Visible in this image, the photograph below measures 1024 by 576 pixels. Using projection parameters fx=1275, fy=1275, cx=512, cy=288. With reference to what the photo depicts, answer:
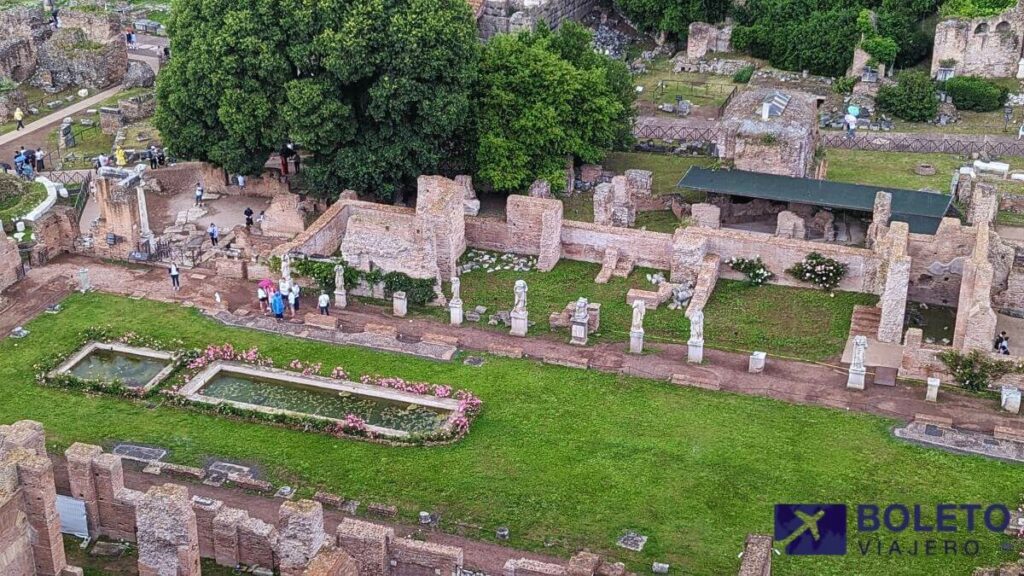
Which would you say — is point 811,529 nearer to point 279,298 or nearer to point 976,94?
point 279,298

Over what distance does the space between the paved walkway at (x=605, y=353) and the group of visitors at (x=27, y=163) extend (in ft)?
28.9


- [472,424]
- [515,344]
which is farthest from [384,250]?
[472,424]

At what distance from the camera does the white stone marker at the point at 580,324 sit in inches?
1412

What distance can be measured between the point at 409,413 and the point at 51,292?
13.6 metres

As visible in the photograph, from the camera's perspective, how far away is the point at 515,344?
36125 mm

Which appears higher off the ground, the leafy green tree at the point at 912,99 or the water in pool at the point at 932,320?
the leafy green tree at the point at 912,99

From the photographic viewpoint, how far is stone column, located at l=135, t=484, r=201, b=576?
82.0 ft

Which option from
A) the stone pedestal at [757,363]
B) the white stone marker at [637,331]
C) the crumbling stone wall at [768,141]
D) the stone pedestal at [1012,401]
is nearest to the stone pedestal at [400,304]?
the white stone marker at [637,331]

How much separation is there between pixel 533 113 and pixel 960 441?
784 inches

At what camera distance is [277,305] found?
123 ft

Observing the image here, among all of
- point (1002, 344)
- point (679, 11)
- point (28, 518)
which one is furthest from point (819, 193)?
point (28, 518)

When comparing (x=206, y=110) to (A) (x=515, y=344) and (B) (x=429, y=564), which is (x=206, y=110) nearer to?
(A) (x=515, y=344)

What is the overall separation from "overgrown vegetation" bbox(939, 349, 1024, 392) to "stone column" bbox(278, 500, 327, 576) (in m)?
17.6

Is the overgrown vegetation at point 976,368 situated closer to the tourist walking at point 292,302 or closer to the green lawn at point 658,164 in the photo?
the green lawn at point 658,164
